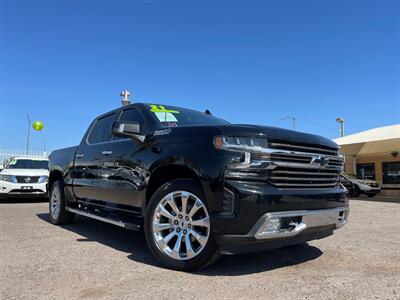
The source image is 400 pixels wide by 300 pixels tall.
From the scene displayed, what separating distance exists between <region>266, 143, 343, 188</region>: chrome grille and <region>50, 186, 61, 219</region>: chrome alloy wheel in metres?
4.82

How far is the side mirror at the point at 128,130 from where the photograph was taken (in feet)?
14.9

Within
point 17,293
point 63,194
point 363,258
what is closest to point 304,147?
point 363,258

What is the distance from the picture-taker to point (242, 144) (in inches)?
142

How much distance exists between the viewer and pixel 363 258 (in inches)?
178

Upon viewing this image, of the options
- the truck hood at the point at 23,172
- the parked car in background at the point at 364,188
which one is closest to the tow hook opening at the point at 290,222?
the truck hood at the point at 23,172

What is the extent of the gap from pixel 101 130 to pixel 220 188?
10.8 feet

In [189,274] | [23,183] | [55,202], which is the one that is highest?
[23,183]

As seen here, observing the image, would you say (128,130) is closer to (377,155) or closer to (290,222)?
(290,222)

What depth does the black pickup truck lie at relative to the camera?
3482 millimetres

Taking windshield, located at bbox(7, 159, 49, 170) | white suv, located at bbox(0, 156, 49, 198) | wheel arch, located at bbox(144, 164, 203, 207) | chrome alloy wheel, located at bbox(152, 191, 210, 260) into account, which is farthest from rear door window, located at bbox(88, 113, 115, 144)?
windshield, located at bbox(7, 159, 49, 170)

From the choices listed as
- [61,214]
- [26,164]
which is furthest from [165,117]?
[26,164]

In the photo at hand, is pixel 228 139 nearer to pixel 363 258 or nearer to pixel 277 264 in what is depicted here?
pixel 277 264

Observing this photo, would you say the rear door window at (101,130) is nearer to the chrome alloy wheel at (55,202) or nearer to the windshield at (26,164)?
the chrome alloy wheel at (55,202)

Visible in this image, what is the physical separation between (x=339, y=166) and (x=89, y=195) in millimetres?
3586
